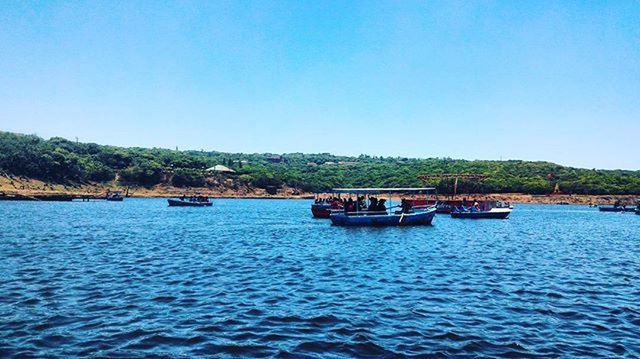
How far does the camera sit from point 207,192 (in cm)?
15275

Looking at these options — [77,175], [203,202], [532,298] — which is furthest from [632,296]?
[77,175]

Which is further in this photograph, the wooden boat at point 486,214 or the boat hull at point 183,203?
the boat hull at point 183,203

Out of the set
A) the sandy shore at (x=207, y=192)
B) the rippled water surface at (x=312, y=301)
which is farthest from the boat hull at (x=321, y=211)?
the sandy shore at (x=207, y=192)

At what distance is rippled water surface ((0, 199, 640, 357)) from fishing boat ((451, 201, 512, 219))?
4191cm

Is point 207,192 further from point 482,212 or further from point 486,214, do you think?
point 486,214

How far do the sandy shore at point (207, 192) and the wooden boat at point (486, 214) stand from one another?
205ft

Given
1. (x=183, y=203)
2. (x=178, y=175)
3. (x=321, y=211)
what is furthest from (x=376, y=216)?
(x=178, y=175)

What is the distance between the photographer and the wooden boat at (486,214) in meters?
74.5

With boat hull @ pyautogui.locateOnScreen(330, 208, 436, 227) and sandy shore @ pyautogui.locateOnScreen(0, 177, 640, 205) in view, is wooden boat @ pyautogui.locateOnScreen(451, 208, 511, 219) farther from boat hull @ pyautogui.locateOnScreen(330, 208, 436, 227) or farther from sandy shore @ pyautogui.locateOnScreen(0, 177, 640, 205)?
sandy shore @ pyautogui.locateOnScreen(0, 177, 640, 205)

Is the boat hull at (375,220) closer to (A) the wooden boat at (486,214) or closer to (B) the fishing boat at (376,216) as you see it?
(B) the fishing boat at (376,216)

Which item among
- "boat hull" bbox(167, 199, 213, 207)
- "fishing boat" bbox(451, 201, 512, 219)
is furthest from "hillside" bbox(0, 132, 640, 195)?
"fishing boat" bbox(451, 201, 512, 219)

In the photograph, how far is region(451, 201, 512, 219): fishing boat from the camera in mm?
74688

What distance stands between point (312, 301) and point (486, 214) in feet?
212

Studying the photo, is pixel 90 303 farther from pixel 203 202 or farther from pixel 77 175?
pixel 77 175
